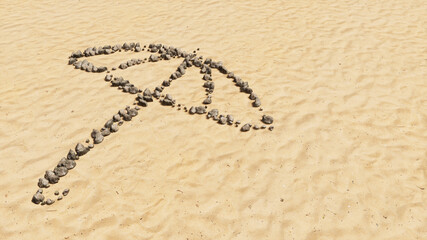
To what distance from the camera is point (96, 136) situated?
18.5ft

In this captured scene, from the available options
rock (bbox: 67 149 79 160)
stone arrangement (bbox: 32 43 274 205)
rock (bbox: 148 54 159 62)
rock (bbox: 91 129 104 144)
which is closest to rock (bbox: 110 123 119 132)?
stone arrangement (bbox: 32 43 274 205)

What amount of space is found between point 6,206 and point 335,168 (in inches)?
189

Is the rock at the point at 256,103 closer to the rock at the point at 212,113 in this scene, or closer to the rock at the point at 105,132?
the rock at the point at 212,113

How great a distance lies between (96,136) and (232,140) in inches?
89.8

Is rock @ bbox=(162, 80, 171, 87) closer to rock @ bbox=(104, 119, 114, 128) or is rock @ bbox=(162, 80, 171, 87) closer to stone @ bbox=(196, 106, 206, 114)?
stone @ bbox=(196, 106, 206, 114)

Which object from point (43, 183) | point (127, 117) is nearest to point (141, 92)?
point (127, 117)

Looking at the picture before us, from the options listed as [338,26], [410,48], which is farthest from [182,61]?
[410,48]

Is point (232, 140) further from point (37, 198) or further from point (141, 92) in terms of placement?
point (37, 198)

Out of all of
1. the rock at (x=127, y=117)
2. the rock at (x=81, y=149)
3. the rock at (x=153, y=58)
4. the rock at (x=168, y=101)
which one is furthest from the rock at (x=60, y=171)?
the rock at (x=153, y=58)

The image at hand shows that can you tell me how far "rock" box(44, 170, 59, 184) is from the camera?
4883mm

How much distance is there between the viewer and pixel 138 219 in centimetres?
448

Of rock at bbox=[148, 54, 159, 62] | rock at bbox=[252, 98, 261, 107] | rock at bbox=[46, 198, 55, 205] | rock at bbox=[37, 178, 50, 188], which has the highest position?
rock at bbox=[148, 54, 159, 62]

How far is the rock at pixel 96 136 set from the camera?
560cm

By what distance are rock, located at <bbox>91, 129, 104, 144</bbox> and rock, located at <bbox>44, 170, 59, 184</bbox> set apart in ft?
2.89
